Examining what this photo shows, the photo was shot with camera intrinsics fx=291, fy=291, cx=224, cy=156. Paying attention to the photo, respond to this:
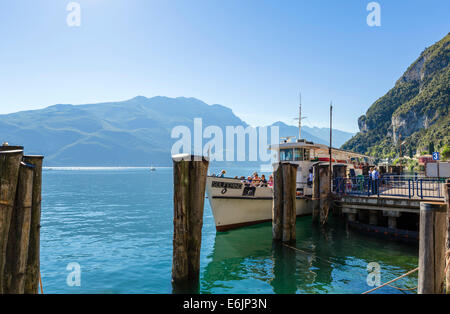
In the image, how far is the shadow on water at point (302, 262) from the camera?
9.12 meters

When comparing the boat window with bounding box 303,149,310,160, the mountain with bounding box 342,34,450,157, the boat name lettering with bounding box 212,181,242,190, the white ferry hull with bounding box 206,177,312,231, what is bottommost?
the white ferry hull with bounding box 206,177,312,231

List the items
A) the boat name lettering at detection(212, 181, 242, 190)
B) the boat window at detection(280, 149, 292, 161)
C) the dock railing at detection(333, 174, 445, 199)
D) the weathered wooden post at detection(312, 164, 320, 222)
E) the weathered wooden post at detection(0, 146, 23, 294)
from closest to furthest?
the weathered wooden post at detection(0, 146, 23, 294) < the dock railing at detection(333, 174, 445, 199) < the boat name lettering at detection(212, 181, 242, 190) < the weathered wooden post at detection(312, 164, 320, 222) < the boat window at detection(280, 149, 292, 161)

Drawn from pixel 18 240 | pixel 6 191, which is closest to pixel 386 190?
pixel 18 240

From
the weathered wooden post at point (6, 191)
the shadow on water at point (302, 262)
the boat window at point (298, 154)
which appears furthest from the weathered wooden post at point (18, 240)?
the boat window at point (298, 154)

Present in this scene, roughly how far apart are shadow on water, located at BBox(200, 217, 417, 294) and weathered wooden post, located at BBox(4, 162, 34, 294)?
5.08 meters

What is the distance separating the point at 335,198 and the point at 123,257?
11543 mm

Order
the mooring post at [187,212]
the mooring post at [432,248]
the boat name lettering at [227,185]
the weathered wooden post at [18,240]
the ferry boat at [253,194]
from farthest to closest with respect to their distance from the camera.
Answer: the ferry boat at [253,194] < the boat name lettering at [227,185] < the mooring post at [187,212] < the mooring post at [432,248] < the weathered wooden post at [18,240]

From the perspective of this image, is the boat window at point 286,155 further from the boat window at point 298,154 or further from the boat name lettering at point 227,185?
the boat name lettering at point 227,185

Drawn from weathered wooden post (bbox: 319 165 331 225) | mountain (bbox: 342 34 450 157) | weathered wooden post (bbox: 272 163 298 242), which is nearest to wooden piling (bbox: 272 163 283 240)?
weathered wooden post (bbox: 272 163 298 242)

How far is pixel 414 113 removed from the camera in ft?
438

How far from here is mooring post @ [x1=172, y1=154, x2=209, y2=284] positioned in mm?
7617

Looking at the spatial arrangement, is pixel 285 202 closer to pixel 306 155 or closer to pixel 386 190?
pixel 306 155

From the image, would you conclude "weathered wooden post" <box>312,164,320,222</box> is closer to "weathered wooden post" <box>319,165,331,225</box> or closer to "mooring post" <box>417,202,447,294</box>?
"weathered wooden post" <box>319,165,331,225</box>
